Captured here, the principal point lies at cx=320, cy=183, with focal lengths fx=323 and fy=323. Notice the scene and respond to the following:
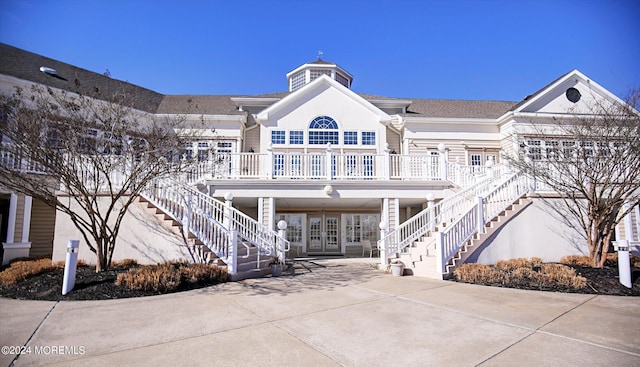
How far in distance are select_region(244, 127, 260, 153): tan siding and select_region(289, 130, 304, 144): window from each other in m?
1.99

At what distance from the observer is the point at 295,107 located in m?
15.8

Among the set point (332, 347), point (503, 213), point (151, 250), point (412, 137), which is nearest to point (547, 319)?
point (332, 347)

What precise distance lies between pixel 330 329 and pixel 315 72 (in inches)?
708

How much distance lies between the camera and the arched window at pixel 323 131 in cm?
1567

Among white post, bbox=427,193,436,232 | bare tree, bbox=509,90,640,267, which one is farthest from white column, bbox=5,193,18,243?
bare tree, bbox=509,90,640,267

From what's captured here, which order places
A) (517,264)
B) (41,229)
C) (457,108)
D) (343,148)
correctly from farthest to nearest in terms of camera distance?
(457,108) < (343,148) < (41,229) < (517,264)

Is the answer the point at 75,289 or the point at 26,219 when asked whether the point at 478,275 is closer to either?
the point at 75,289

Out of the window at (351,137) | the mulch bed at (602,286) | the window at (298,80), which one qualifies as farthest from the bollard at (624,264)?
the window at (298,80)

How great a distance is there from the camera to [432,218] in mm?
10961

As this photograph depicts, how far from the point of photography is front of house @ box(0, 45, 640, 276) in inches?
483

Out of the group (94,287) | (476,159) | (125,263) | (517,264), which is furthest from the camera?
(476,159)

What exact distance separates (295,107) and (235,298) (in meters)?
11.2

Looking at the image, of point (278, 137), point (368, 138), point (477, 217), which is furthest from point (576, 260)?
point (278, 137)

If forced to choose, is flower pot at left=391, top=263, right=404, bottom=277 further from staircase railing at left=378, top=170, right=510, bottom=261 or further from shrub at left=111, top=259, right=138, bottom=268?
shrub at left=111, top=259, right=138, bottom=268
